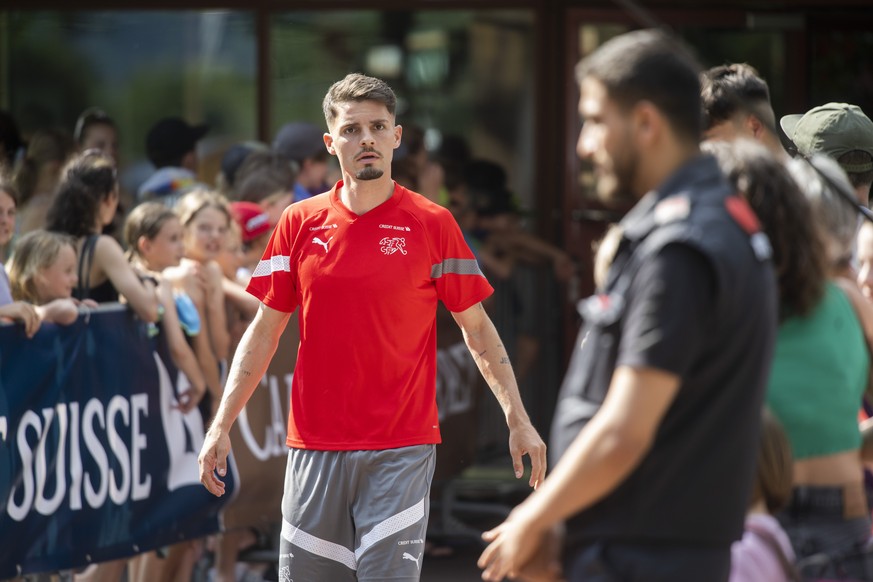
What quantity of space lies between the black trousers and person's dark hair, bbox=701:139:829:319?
76 cm

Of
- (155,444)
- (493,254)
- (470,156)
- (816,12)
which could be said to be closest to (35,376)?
(155,444)

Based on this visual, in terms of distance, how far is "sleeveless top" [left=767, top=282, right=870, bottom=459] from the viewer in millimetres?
3809

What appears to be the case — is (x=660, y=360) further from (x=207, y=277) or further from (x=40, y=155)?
(x=40, y=155)

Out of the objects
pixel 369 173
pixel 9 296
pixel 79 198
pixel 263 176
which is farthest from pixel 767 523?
pixel 263 176

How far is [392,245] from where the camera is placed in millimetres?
5164

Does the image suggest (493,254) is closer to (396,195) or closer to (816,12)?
(816,12)

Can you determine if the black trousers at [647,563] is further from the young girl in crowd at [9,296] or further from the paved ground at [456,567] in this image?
the paved ground at [456,567]

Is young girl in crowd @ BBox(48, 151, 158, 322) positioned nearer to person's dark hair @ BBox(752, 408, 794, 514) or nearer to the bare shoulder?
the bare shoulder

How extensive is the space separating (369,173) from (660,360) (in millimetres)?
2368

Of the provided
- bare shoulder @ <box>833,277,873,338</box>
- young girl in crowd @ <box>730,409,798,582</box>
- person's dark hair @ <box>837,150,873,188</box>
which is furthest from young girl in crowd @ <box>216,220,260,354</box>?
young girl in crowd @ <box>730,409,798,582</box>

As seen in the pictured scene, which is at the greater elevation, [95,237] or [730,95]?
[730,95]

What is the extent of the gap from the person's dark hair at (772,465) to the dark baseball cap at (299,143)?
18.9 ft

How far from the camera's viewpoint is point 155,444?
22.5 feet

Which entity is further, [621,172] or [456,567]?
[456,567]
